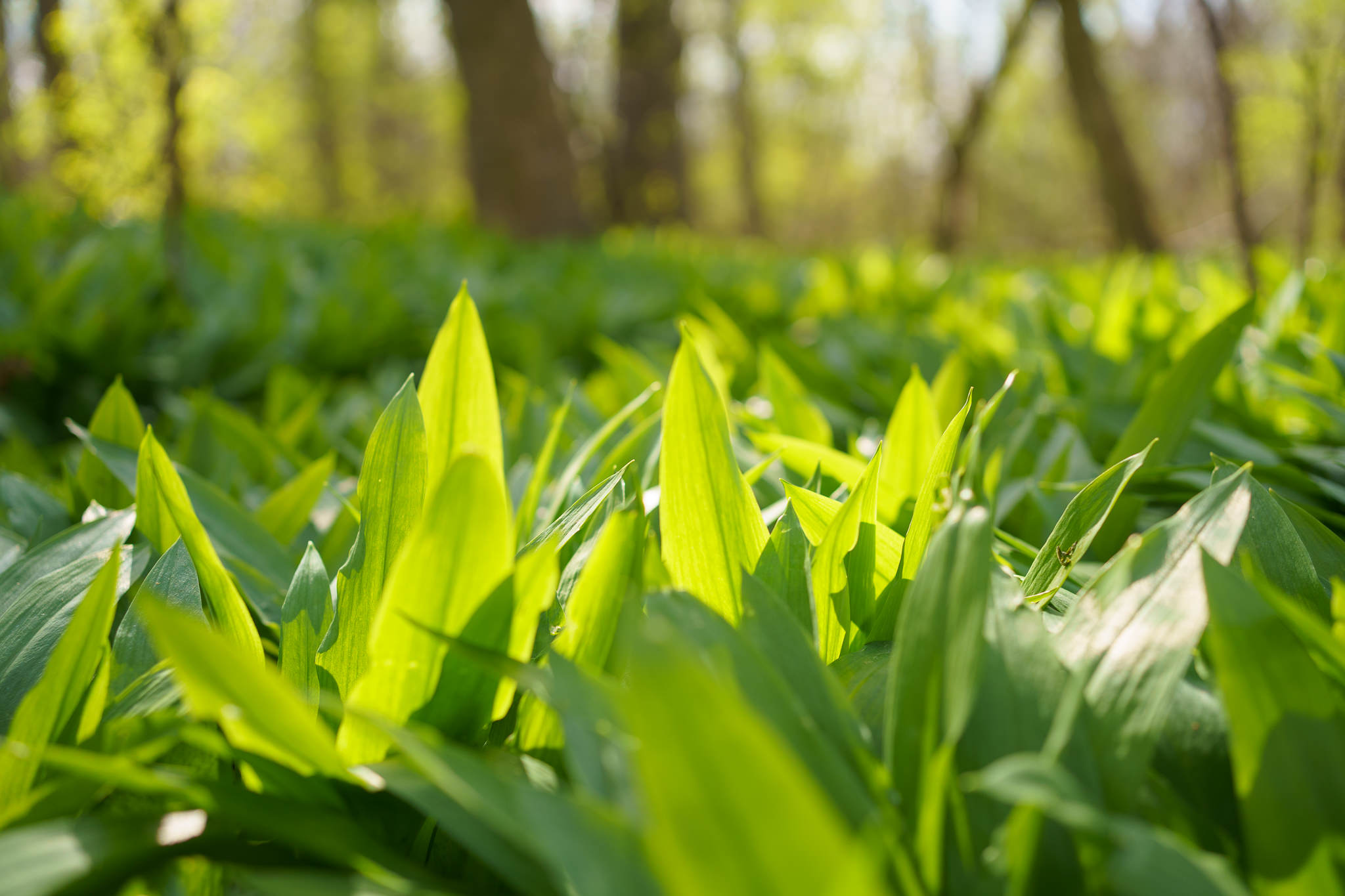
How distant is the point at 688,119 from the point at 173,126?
51.2 feet

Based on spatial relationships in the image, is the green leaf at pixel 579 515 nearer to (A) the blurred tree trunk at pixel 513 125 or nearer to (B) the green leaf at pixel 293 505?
(B) the green leaf at pixel 293 505

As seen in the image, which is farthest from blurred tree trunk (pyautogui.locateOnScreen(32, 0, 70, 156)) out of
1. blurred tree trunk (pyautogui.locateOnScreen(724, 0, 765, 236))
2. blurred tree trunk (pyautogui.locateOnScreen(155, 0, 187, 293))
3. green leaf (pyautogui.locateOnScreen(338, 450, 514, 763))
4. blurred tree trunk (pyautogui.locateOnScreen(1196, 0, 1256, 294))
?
blurred tree trunk (pyautogui.locateOnScreen(724, 0, 765, 236))

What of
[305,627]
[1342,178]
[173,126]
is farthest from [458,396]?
[1342,178]

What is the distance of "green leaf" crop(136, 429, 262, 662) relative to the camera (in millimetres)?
769

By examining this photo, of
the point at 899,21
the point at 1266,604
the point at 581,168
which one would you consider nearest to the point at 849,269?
the point at 1266,604

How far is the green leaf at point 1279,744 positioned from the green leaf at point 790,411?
926 millimetres

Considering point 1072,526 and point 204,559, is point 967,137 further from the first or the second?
point 204,559

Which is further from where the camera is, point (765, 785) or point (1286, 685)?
point (1286, 685)

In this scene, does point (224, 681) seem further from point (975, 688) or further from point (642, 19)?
Answer: point (642, 19)

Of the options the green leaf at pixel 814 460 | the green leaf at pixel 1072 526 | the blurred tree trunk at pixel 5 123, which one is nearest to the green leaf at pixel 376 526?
the green leaf at pixel 814 460

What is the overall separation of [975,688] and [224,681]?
0.46 meters

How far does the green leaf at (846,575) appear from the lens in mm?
795

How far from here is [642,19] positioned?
10414 mm

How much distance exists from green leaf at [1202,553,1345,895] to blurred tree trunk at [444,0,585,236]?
23.7 feet
